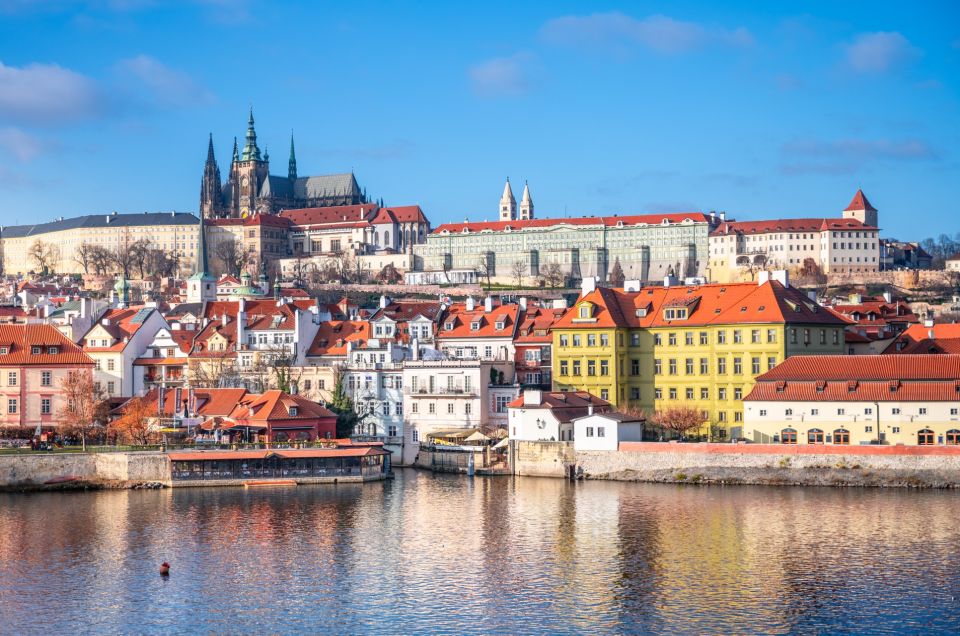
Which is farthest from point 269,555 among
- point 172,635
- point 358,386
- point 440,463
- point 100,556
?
point 358,386

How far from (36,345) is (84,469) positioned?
11.7m

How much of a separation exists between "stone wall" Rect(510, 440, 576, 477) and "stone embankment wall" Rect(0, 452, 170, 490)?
48.7 ft

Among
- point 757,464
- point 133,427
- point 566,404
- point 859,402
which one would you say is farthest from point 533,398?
point 133,427

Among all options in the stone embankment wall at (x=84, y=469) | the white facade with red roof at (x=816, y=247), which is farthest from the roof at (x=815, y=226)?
the stone embankment wall at (x=84, y=469)

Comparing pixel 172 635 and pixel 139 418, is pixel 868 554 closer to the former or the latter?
pixel 172 635

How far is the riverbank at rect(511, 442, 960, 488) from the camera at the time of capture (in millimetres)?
53844

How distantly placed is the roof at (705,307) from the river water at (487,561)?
13.1 meters

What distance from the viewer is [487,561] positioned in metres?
41.2

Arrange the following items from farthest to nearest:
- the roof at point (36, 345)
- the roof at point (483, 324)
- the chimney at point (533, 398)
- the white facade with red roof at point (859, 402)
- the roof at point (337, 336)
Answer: the roof at point (337, 336) < the roof at point (483, 324) < the roof at point (36, 345) < the chimney at point (533, 398) < the white facade with red roof at point (859, 402)

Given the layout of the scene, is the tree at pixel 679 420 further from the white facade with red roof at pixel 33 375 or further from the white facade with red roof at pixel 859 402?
the white facade with red roof at pixel 33 375

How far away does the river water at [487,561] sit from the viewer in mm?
34375

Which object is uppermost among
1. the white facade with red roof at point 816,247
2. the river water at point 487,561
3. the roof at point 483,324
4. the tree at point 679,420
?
the white facade with red roof at point 816,247

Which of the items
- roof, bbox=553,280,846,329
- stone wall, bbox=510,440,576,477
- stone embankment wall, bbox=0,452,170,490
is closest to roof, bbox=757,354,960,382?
roof, bbox=553,280,846,329

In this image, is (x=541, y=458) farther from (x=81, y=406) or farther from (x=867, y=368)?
(x=81, y=406)
